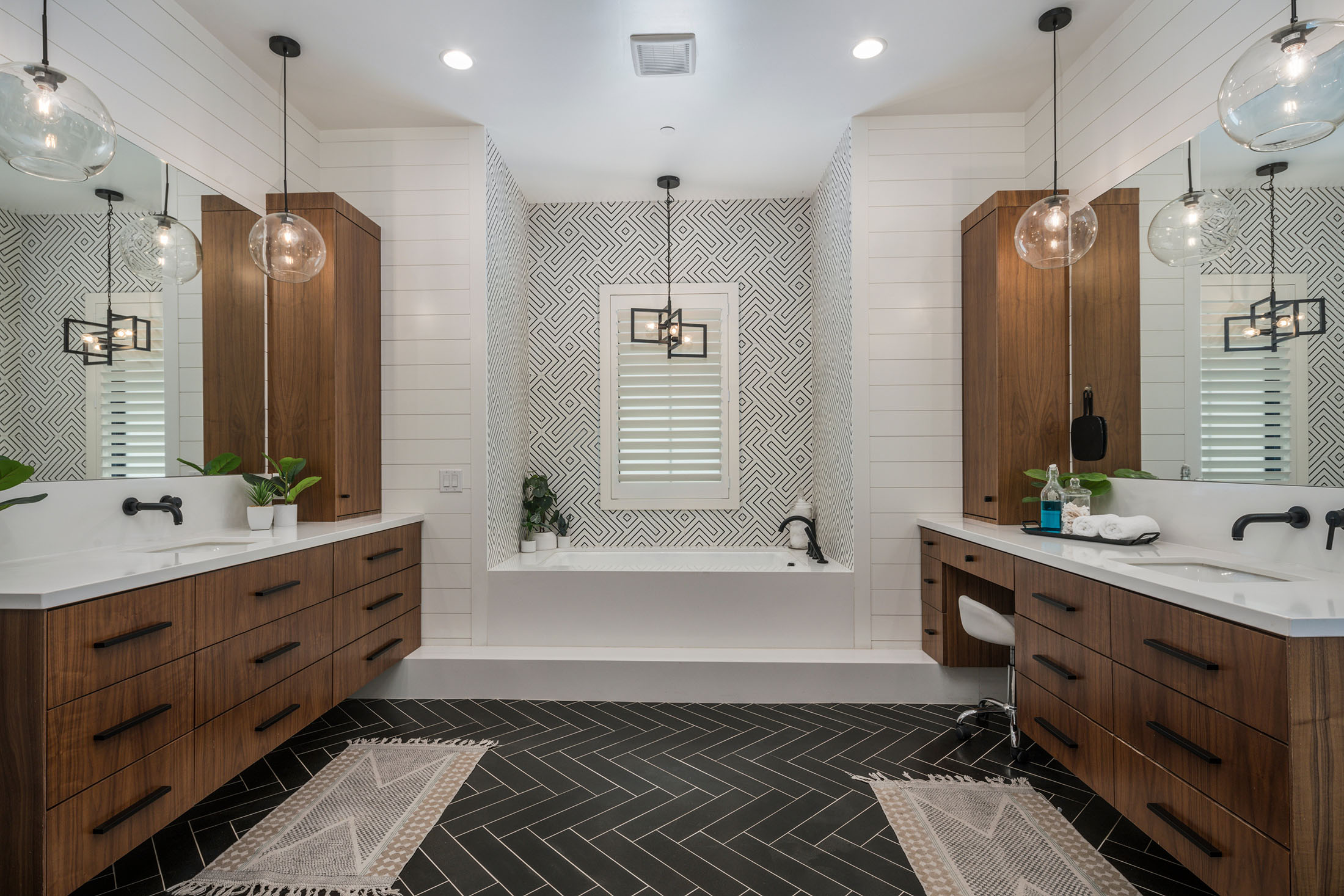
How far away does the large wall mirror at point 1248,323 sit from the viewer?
179cm

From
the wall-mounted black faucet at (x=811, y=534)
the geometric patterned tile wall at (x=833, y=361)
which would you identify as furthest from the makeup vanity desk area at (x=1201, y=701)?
the wall-mounted black faucet at (x=811, y=534)

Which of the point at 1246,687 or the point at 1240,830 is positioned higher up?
the point at 1246,687

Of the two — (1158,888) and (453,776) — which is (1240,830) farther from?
(453,776)

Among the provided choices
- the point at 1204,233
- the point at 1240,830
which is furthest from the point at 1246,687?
the point at 1204,233

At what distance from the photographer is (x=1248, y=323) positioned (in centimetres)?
201

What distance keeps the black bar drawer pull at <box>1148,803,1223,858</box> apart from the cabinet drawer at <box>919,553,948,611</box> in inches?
60.9

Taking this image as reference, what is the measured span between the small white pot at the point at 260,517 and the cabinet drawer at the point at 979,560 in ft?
9.72

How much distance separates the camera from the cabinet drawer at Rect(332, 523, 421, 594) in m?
2.61

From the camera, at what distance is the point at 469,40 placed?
108 inches

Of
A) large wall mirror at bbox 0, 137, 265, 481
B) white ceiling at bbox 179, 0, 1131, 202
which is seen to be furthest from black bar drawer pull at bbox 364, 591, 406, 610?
white ceiling at bbox 179, 0, 1131, 202

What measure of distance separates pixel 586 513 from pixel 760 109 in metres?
2.69

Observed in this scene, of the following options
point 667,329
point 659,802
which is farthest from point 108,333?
point 667,329

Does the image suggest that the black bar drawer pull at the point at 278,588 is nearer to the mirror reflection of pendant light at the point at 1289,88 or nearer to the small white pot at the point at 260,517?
the small white pot at the point at 260,517

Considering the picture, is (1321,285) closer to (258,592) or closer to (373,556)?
(258,592)
